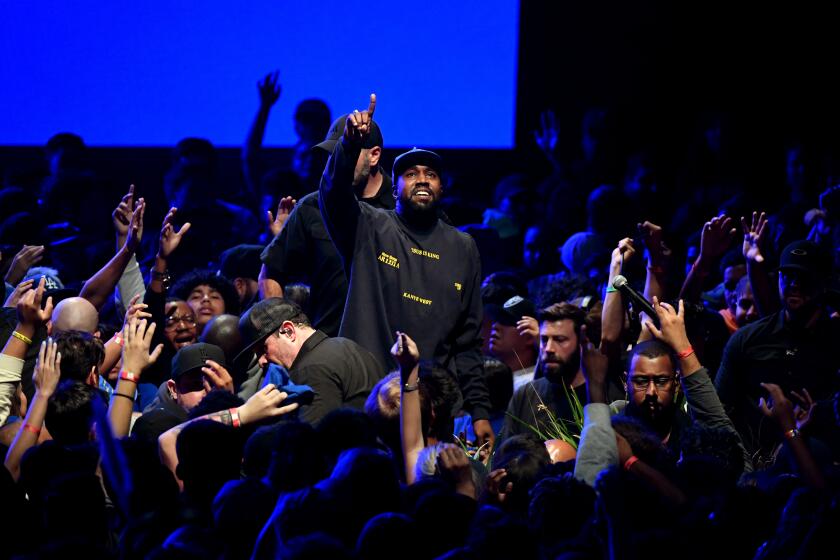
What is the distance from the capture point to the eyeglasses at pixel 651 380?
214 inches

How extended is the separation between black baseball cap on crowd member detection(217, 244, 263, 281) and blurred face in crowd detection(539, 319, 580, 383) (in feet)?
7.01

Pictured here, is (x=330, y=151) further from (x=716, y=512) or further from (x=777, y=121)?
(x=777, y=121)

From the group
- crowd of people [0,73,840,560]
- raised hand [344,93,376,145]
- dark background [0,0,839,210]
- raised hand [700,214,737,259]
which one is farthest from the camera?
dark background [0,0,839,210]

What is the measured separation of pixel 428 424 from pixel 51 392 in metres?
1.50

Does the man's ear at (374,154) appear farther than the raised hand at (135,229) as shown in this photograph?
No

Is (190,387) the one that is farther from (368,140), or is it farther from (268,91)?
(268,91)

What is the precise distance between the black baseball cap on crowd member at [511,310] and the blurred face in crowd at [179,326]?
5.66ft

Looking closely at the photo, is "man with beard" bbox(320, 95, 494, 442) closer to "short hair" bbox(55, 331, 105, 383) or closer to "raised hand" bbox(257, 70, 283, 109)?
"short hair" bbox(55, 331, 105, 383)

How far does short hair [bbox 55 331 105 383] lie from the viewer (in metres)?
5.15

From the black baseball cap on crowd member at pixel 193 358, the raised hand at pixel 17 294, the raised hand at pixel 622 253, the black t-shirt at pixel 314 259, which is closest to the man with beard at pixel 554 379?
the raised hand at pixel 622 253

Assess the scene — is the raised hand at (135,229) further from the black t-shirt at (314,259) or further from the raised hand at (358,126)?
the raised hand at (358,126)

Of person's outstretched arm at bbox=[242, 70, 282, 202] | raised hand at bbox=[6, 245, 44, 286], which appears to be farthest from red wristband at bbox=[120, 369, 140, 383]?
person's outstretched arm at bbox=[242, 70, 282, 202]

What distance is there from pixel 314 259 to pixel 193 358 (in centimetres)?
83

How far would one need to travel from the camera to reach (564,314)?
20.7 ft
